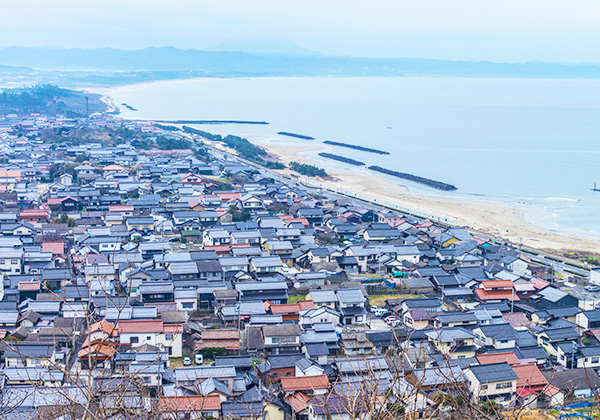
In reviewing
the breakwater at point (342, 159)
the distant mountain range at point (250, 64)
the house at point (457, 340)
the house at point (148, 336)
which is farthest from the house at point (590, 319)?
the distant mountain range at point (250, 64)

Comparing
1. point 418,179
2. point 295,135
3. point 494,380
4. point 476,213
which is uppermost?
point 494,380

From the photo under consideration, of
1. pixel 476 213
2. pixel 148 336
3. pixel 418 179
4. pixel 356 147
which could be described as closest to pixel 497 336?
pixel 148 336

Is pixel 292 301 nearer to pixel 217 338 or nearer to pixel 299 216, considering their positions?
pixel 217 338

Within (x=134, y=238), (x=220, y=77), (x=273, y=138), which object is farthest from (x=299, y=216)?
(x=220, y=77)

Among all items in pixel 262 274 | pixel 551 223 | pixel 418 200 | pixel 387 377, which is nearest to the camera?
pixel 387 377

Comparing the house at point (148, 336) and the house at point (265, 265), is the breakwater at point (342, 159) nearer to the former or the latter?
the house at point (265, 265)

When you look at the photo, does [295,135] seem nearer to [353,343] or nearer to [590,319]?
[590,319]

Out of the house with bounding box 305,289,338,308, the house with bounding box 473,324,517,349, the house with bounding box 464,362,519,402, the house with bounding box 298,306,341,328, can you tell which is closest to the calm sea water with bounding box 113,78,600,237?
the house with bounding box 473,324,517,349
